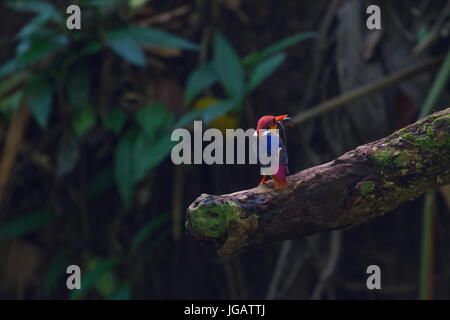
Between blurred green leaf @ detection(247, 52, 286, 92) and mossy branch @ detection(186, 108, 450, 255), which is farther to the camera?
blurred green leaf @ detection(247, 52, 286, 92)

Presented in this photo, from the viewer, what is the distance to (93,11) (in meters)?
1.42

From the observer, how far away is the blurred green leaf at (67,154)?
4.66 ft

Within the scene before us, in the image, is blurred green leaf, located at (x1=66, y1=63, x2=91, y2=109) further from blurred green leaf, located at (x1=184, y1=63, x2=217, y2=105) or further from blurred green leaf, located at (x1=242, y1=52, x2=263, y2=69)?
blurred green leaf, located at (x1=242, y1=52, x2=263, y2=69)

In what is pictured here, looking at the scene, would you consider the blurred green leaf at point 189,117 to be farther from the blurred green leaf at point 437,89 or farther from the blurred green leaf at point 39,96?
the blurred green leaf at point 437,89

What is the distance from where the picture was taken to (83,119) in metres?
1.44

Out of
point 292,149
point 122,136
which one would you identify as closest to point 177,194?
point 122,136

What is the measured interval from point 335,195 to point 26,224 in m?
1.21

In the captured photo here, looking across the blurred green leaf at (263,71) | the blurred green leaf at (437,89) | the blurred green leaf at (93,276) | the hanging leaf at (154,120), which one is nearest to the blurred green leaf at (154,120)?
the hanging leaf at (154,120)

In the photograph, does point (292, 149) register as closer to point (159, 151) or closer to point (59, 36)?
point (159, 151)

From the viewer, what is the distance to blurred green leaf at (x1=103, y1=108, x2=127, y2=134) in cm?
141

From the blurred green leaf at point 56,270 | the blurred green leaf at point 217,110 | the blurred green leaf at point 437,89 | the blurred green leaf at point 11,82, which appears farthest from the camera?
the blurred green leaf at point 11,82

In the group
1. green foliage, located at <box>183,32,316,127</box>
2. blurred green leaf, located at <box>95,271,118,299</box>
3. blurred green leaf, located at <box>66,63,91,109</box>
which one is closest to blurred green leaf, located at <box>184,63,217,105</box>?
green foliage, located at <box>183,32,316,127</box>

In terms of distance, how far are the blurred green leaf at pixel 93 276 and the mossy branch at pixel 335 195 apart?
2.96 feet

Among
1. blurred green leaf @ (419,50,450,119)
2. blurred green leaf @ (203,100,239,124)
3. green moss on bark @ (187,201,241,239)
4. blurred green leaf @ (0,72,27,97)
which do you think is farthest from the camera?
blurred green leaf @ (0,72,27,97)
